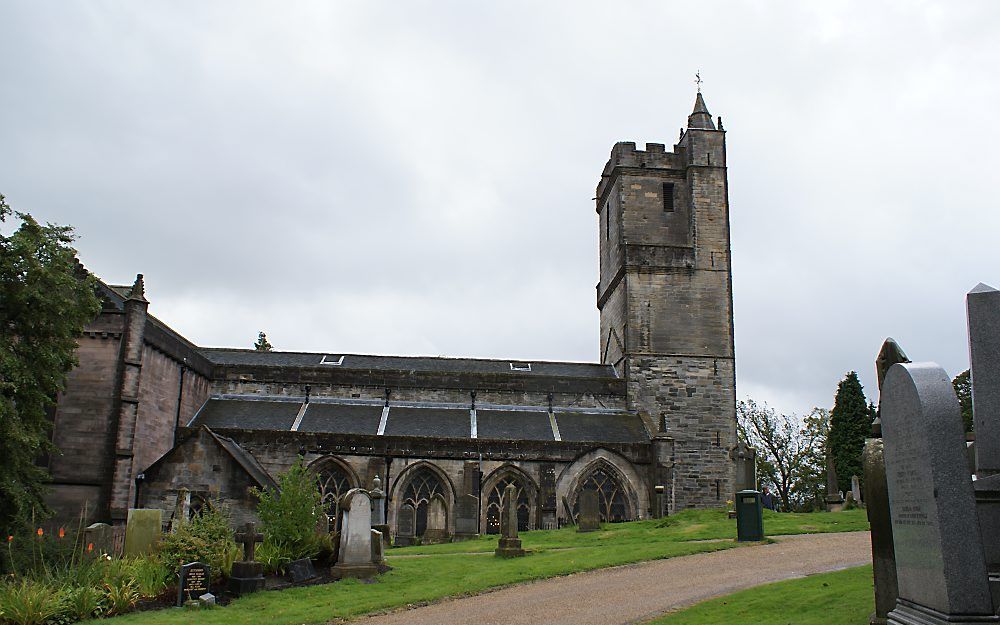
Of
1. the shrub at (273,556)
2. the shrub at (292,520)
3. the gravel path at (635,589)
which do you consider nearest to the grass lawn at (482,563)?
the gravel path at (635,589)

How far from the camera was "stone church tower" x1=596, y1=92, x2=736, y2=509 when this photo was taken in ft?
119

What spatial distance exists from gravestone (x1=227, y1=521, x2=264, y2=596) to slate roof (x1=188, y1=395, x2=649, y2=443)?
1621 centimetres

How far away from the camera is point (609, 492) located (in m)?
32.1

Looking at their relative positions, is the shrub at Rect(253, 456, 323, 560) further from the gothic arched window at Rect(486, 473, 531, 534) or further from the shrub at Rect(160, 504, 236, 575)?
the gothic arched window at Rect(486, 473, 531, 534)

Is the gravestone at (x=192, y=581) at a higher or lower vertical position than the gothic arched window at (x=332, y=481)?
lower

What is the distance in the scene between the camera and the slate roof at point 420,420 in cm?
3306

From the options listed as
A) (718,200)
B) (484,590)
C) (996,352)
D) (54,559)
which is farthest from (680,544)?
(718,200)

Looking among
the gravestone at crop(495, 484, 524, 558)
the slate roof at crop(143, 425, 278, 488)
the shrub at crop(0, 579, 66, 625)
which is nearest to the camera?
the shrub at crop(0, 579, 66, 625)

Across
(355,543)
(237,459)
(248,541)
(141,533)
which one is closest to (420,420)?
(237,459)

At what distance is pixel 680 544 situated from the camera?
19.9m

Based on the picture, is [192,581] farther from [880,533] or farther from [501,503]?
[501,503]

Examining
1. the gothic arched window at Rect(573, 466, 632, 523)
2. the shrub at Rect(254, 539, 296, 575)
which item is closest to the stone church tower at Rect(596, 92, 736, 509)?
the gothic arched window at Rect(573, 466, 632, 523)

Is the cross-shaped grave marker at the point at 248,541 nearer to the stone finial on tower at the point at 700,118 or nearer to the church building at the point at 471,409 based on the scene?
the church building at the point at 471,409

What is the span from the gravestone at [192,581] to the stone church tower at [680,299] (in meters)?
22.9
